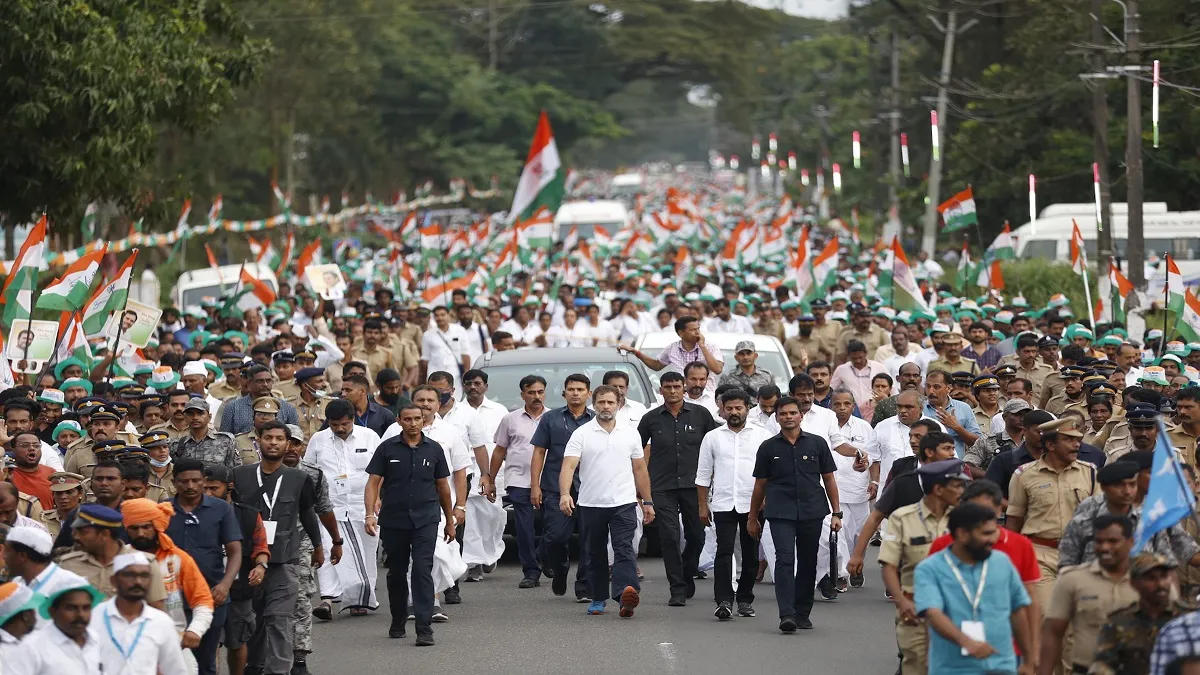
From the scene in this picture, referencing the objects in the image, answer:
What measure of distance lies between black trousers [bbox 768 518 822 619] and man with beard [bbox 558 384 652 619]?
1.00 m

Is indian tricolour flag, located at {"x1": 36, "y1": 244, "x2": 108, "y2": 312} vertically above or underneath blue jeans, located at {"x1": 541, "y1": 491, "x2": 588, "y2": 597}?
above

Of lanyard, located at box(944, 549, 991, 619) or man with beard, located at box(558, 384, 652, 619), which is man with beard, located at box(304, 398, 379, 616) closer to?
man with beard, located at box(558, 384, 652, 619)

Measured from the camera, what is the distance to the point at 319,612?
41.6 ft

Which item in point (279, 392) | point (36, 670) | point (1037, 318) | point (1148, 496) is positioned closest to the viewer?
point (36, 670)

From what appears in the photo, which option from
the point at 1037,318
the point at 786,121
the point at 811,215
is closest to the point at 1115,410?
the point at 1037,318

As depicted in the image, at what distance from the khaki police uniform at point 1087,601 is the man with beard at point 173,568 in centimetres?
352

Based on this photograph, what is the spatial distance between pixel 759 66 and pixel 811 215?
21.0 m

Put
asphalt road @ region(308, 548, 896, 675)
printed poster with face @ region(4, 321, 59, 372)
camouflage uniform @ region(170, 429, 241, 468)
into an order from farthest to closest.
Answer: printed poster with face @ region(4, 321, 59, 372), camouflage uniform @ region(170, 429, 241, 468), asphalt road @ region(308, 548, 896, 675)

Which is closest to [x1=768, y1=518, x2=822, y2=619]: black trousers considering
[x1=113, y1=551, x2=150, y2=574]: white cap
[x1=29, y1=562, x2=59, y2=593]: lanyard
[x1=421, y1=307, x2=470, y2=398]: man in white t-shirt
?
[x1=113, y1=551, x2=150, y2=574]: white cap

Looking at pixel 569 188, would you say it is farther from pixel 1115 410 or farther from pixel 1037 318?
pixel 1115 410

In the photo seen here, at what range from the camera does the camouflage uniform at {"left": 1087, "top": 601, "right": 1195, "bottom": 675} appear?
7215 mm

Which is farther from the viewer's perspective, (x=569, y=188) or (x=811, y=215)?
(x=569, y=188)

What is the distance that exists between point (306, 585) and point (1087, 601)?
4587mm

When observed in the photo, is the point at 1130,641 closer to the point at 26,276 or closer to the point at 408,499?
the point at 408,499
